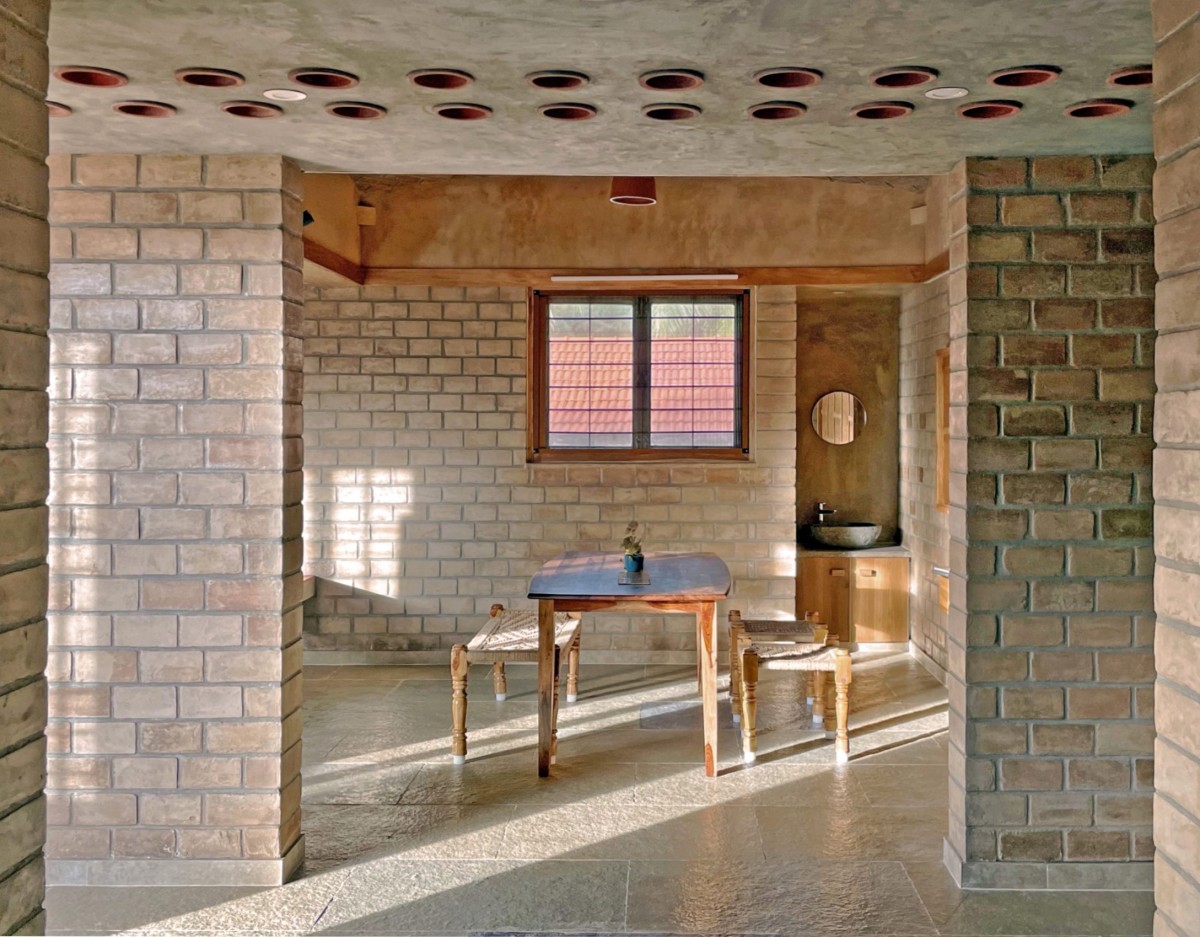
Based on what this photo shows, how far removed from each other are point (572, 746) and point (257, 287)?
297 centimetres

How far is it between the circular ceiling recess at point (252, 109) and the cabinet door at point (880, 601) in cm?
585

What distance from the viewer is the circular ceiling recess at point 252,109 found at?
3193mm

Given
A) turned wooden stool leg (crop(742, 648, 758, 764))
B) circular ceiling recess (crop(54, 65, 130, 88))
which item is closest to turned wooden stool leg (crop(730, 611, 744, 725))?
turned wooden stool leg (crop(742, 648, 758, 764))

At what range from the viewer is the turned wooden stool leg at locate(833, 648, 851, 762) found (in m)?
5.12

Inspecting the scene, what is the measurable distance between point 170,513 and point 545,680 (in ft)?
6.44

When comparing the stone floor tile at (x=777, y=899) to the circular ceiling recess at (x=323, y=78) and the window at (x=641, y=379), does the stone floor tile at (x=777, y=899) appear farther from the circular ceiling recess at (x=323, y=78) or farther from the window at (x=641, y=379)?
the window at (x=641, y=379)

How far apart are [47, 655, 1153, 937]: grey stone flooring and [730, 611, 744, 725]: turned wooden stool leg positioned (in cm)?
18

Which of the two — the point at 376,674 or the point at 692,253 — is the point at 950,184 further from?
the point at 376,674

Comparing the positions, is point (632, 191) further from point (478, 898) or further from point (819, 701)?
point (478, 898)

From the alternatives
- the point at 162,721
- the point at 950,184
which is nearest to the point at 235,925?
the point at 162,721

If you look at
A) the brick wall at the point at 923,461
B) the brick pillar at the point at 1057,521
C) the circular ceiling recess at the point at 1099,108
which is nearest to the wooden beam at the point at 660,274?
the brick wall at the point at 923,461

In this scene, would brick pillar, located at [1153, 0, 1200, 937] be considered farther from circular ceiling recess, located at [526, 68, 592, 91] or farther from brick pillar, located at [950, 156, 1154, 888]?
brick pillar, located at [950, 156, 1154, 888]

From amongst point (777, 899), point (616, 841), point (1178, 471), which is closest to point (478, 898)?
point (616, 841)

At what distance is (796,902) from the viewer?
3.64m
